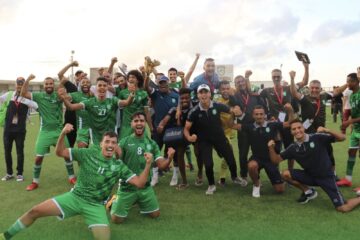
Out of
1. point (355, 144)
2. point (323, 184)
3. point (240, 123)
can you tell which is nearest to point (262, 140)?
point (240, 123)

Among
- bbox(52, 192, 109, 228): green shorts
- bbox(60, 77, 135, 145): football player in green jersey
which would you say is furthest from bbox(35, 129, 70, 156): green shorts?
bbox(52, 192, 109, 228): green shorts

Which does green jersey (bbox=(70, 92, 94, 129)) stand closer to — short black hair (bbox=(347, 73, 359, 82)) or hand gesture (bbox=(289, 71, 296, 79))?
hand gesture (bbox=(289, 71, 296, 79))

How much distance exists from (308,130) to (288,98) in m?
0.79

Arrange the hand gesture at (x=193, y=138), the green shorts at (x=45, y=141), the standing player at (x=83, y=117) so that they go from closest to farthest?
the hand gesture at (x=193, y=138), the standing player at (x=83, y=117), the green shorts at (x=45, y=141)

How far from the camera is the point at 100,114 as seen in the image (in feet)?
23.1

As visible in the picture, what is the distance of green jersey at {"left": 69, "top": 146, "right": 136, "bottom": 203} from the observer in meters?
4.90

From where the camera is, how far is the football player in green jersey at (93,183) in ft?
15.4

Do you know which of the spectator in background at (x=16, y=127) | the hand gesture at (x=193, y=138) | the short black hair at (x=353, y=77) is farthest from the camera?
the spectator in background at (x=16, y=127)

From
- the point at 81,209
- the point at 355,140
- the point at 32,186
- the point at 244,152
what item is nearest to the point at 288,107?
the point at 244,152

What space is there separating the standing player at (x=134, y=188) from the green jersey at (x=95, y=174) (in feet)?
2.34

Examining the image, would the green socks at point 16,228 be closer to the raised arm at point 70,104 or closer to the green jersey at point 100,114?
the raised arm at point 70,104

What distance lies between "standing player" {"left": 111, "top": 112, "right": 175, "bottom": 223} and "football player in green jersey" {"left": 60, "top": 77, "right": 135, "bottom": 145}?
1.14 metres

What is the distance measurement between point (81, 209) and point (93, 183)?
14.3 inches

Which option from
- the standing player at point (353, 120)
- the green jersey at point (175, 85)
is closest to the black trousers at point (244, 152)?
the standing player at point (353, 120)
